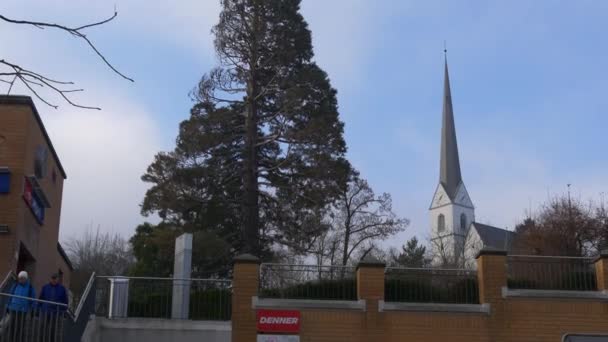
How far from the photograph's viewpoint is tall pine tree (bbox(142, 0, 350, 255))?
117 feet

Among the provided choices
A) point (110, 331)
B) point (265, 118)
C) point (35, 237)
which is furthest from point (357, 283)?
point (265, 118)

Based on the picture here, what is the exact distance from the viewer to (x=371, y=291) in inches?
723

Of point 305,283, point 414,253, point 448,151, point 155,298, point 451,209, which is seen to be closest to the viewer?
point 305,283

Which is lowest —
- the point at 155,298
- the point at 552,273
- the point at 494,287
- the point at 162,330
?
the point at 162,330

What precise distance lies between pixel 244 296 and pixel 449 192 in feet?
306

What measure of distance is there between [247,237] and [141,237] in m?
5.59

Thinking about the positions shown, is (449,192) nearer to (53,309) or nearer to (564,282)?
(564,282)

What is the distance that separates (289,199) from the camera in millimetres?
36062

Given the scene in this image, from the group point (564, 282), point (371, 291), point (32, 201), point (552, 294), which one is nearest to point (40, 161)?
point (32, 201)

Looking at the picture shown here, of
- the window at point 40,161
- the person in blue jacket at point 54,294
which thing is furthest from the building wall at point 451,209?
the person in blue jacket at point 54,294

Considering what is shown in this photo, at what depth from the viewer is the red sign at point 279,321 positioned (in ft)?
59.0

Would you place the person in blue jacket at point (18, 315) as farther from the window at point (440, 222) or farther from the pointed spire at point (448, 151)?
the window at point (440, 222)

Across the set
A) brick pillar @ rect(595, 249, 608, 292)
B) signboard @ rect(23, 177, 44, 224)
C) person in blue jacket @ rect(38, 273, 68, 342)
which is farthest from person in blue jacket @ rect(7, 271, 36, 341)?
brick pillar @ rect(595, 249, 608, 292)

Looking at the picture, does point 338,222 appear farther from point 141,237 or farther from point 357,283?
point 357,283
